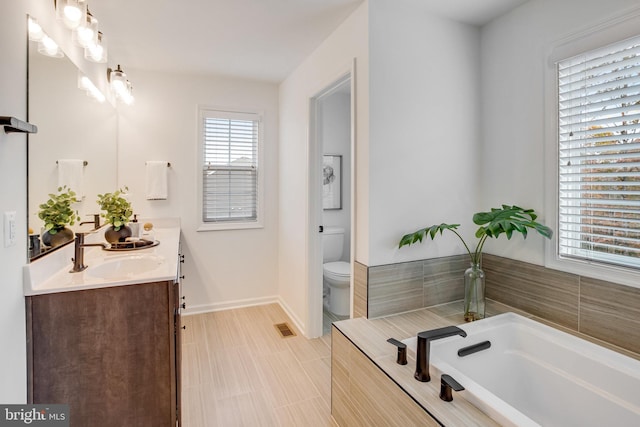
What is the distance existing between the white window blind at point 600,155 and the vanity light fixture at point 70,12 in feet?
8.42

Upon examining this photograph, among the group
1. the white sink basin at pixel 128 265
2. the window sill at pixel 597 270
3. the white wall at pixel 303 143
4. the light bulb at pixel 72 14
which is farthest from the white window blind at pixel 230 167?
the window sill at pixel 597 270

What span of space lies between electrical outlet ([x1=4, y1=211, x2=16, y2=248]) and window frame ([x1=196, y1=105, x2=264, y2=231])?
204cm

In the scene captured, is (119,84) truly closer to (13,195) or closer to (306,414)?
(13,195)

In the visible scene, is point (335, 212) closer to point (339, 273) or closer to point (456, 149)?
point (339, 273)

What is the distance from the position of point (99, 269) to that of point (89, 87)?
4.21 ft

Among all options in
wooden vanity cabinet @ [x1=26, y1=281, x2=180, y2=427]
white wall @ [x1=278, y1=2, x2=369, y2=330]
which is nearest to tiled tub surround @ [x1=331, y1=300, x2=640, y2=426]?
white wall @ [x1=278, y1=2, x2=369, y2=330]

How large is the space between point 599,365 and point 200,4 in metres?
2.83

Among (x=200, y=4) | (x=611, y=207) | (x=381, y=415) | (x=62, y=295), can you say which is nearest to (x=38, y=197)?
(x=62, y=295)

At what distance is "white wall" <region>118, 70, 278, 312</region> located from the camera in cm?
305

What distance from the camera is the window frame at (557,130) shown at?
1.49 meters

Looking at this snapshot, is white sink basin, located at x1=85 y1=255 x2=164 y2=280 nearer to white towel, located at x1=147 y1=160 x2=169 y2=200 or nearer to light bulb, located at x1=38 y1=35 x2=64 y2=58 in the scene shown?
light bulb, located at x1=38 y1=35 x2=64 y2=58

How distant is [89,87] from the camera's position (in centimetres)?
215

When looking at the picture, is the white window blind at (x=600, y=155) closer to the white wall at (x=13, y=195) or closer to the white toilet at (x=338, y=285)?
the white toilet at (x=338, y=285)

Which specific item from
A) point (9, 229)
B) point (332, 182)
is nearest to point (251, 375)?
point (9, 229)
